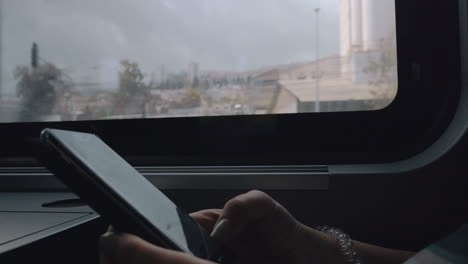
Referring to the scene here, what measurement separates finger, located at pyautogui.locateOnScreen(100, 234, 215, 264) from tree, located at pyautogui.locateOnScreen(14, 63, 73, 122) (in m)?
0.81

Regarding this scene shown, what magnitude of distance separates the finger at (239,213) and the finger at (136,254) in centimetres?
11

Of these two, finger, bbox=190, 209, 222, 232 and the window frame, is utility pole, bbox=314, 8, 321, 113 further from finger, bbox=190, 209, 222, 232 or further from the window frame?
finger, bbox=190, 209, 222, 232

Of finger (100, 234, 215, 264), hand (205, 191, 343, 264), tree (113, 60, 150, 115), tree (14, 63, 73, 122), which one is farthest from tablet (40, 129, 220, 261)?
tree (14, 63, 73, 122)

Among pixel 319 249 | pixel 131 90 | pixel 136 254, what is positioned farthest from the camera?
pixel 131 90

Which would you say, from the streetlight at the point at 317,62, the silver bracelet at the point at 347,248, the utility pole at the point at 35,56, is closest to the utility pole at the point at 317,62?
the streetlight at the point at 317,62

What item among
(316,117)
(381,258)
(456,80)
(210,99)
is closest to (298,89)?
(316,117)

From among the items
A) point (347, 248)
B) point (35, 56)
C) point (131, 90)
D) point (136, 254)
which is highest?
point (35, 56)

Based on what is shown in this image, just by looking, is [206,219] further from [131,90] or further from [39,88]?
[39,88]

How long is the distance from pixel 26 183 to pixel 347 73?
813 mm

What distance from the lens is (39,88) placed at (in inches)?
42.3

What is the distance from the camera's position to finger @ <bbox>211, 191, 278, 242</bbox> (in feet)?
1.47

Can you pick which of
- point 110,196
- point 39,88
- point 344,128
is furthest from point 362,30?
point 39,88

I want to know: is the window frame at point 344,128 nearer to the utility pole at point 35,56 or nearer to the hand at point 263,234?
the utility pole at point 35,56

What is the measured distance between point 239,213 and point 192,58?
23.3 inches
